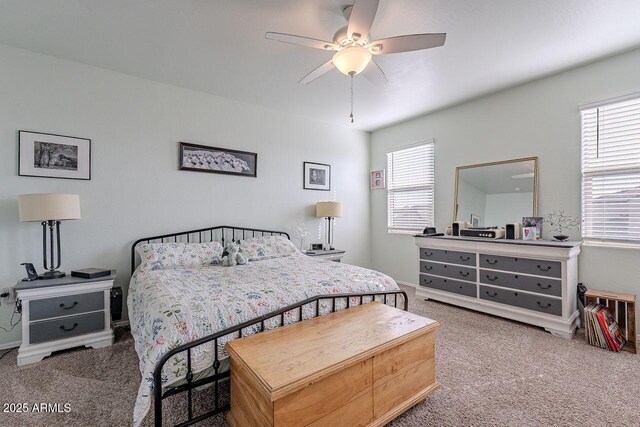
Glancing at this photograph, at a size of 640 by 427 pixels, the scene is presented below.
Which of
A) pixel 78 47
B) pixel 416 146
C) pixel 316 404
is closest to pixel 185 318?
pixel 316 404

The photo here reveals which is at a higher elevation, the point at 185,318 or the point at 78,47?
the point at 78,47

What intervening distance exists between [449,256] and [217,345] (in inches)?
125

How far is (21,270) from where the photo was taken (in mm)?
2729

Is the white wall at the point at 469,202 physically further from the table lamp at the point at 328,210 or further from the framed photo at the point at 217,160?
the framed photo at the point at 217,160

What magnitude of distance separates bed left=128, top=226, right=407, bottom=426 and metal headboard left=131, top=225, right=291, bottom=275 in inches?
1.2

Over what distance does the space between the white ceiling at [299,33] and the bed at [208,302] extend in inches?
76.6

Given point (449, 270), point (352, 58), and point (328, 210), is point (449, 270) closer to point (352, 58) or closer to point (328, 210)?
point (328, 210)

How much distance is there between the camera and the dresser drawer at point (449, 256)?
358 cm

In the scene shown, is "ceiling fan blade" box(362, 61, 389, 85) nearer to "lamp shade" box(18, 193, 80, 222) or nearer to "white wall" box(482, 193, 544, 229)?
"white wall" box(482, 193, 544, 229)

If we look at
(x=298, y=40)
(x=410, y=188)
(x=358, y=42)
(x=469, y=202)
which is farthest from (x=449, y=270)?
(x=298, y=40)

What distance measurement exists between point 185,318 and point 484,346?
8.51ft

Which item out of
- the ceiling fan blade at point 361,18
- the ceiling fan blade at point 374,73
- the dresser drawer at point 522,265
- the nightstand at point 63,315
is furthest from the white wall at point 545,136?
the nightstand at point 63,315

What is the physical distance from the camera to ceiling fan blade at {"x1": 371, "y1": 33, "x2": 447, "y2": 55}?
193cm

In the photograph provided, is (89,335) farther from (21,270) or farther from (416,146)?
(416,146)
